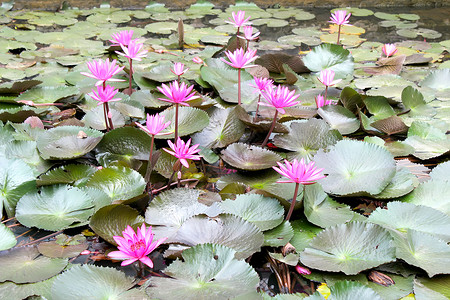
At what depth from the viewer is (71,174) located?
174 cm

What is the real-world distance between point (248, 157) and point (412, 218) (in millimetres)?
656

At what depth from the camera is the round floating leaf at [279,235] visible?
4.55ft

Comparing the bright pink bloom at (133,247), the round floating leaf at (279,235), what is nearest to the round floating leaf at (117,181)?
the bright pink bloom at (133,247)

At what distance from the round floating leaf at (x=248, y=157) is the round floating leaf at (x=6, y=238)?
817mm

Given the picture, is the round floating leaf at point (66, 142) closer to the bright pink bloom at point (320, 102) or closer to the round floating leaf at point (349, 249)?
the round floating leaf at point (349, 249)

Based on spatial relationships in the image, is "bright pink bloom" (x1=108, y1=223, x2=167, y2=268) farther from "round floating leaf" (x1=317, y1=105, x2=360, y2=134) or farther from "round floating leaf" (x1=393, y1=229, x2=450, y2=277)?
"round floating leaf" (x1=317, y1=105, x2=360, y2=134)

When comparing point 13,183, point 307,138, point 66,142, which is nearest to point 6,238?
point 13,183

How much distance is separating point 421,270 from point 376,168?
0.48m

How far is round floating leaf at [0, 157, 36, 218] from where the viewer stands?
1583 millimetres

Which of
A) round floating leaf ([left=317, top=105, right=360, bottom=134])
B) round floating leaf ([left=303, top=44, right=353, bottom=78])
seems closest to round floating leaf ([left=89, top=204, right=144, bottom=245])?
round floating leaf ([left=317, top=105, right=360, bottom=134])

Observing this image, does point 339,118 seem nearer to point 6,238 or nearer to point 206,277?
point 206,277

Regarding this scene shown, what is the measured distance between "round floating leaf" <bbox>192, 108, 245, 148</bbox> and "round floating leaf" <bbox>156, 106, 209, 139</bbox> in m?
0.06

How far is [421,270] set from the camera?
4.31 ft

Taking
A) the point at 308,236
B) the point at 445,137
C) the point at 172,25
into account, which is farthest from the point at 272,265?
the point at 172,25
